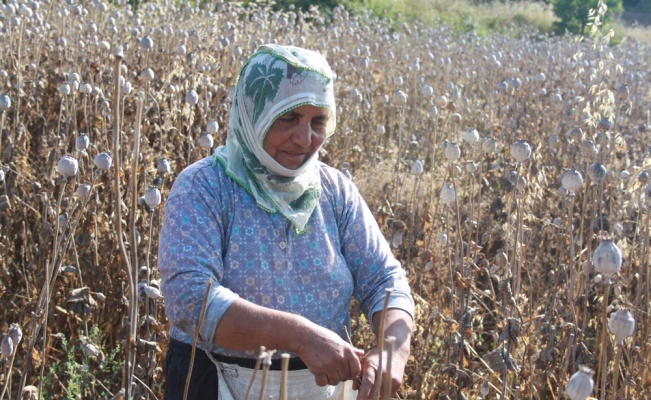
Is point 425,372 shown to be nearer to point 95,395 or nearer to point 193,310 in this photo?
point 95,395

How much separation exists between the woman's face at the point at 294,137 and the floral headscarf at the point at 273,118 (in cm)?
2

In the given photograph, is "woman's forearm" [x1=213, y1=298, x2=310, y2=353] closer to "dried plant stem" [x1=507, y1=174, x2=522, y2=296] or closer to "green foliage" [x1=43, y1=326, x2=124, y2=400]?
"dried plant stem" [x1=507, y1=174, x2=522, y2=296]

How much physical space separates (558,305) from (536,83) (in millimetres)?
4206

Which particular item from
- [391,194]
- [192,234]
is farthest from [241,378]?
[391,194]

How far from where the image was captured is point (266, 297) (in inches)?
67.9

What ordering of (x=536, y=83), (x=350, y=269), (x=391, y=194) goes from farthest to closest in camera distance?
1. (x=536, y=83)
2. (x=391, y=194)
3. (x=350, y=269)

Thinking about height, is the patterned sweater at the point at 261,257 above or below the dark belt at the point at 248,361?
above

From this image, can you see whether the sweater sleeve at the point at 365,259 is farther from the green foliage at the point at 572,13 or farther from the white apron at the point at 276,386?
the green foliage at the point at 572,13

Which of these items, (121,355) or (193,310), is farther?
(121,355)

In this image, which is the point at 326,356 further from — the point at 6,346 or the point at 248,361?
the point at 6,346

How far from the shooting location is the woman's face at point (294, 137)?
177cm

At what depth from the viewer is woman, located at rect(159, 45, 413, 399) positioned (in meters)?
1.66

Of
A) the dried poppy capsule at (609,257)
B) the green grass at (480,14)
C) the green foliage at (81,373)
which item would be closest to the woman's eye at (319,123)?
the dried poppy capsule at (609,257)

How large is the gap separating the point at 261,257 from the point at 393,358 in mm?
358
